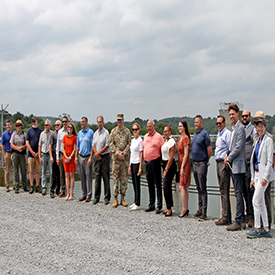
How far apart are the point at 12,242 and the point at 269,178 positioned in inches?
172

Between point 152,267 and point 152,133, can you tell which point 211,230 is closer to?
Answer: point 152,267

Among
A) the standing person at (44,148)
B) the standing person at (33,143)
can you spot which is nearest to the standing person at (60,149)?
the standing person at (44,148)

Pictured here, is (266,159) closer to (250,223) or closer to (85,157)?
(250,223)

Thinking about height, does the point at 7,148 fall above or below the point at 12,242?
above

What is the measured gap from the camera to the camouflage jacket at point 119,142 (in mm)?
7594

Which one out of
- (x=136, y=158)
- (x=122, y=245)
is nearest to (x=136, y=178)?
(x=136, y=158)

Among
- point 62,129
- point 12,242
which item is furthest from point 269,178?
point 62,129

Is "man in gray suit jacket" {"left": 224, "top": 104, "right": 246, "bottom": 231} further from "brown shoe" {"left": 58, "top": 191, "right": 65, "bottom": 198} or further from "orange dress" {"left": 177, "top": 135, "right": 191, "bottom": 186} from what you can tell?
"brown shoe" {"left": 58, "top": 191, "right": 65, "bottom": 198}

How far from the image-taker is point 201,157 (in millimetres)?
6383

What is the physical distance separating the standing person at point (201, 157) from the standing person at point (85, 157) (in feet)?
Result: 9.74

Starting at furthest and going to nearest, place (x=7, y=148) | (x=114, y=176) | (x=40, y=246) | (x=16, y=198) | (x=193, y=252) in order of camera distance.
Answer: (x=7, y=148)
(x=16, y=198)
(x=114, y=176)
(x=40, y=246)
(x=193, y=252)

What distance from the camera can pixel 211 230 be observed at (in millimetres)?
5594

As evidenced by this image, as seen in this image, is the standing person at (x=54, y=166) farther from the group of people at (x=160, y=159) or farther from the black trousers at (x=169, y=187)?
the black trousers at (x=169, y=187)

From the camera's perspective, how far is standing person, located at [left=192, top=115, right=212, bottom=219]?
638 cm
